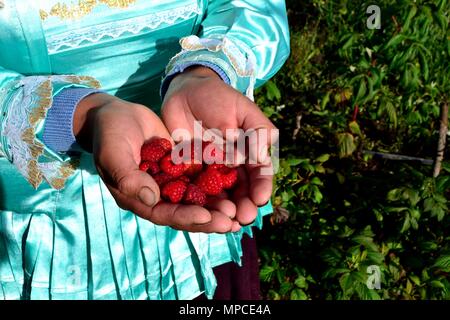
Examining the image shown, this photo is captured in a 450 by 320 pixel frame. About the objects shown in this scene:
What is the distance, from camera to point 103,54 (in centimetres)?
126

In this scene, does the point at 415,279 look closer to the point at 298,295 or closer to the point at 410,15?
the point at 298,295

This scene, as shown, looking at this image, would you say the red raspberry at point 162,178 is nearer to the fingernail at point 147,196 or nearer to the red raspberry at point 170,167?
the red raspberry at point 170,167

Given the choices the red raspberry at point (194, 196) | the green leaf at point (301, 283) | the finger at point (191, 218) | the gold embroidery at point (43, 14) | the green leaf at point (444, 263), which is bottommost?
the green leaf at point (301, 283)

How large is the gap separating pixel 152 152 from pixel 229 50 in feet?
1.02

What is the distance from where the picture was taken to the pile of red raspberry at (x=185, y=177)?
115cm

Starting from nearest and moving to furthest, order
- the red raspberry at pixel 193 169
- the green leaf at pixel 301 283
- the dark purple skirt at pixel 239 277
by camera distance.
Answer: the red raspberry at pixel 193 169, the dark purple skirt at pixel 239 277, the green leaf at pixel 301 283

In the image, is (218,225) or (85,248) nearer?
(218,225)

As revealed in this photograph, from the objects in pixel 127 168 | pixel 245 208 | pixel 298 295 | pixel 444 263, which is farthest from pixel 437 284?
pixel 127 168

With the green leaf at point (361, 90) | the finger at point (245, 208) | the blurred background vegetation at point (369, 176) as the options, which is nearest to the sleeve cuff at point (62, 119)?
the finger at point (245, 208)

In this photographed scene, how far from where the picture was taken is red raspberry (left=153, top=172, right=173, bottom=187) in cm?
122

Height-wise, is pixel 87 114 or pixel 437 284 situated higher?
pixel 87 114

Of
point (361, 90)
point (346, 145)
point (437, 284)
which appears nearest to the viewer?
point (437, 284)

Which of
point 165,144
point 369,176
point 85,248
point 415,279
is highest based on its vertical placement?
point 165,144

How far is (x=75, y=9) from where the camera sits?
3.82 ft
